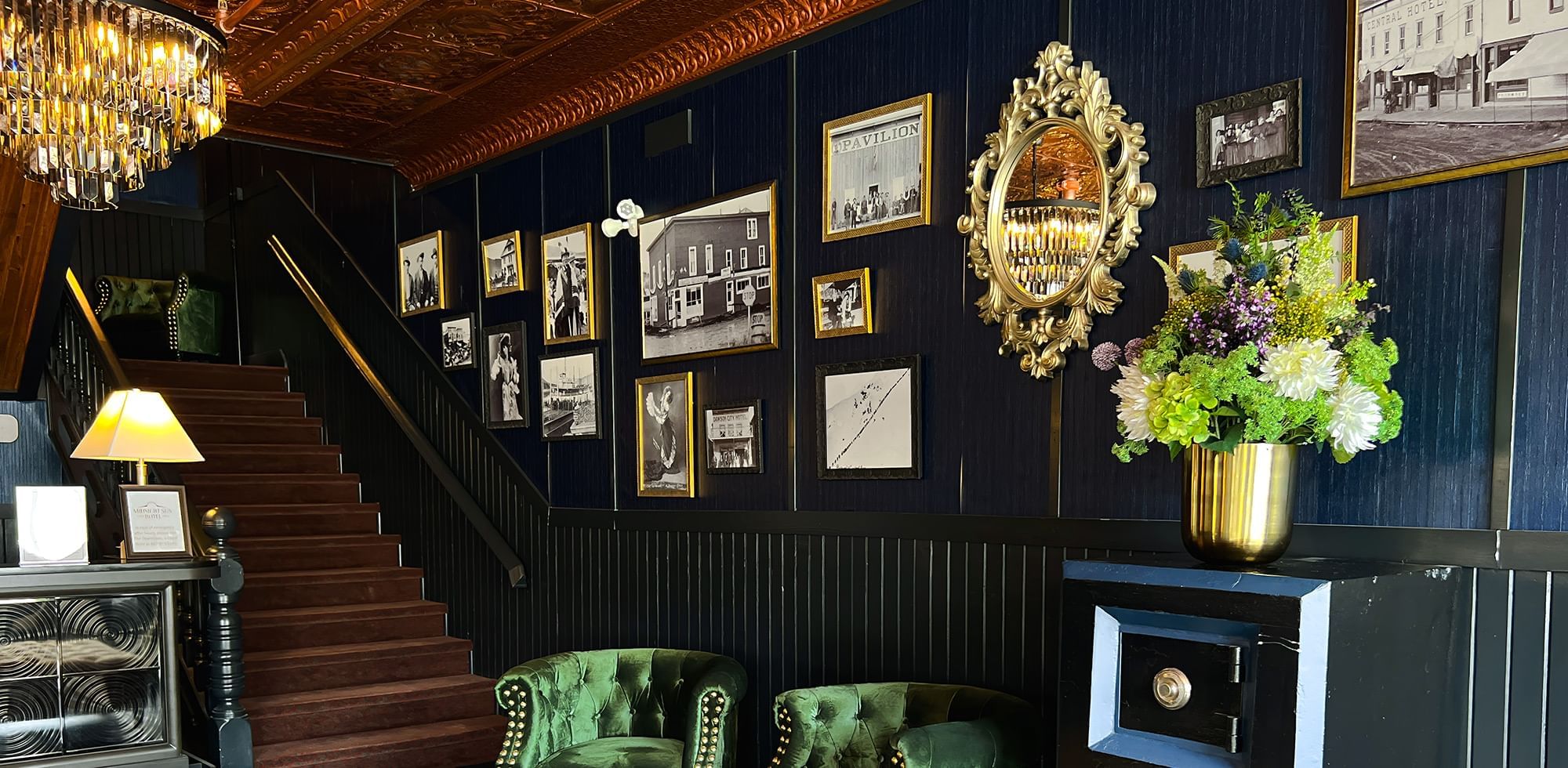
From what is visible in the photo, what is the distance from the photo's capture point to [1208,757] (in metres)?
2.32

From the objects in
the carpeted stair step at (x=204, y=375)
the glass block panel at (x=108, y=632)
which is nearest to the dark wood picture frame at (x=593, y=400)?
the glass block panel at (x=108, y=632)

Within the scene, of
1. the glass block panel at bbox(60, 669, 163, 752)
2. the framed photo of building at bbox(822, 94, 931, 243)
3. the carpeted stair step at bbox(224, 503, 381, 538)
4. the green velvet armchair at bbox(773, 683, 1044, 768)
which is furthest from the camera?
the carpeted stair step at bbox(224, 503, 381, 538)

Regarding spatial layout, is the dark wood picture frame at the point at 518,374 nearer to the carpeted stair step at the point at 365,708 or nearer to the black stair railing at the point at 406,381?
the black stair railing at the point at 406,381

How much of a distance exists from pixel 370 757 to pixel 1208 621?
4180 mm

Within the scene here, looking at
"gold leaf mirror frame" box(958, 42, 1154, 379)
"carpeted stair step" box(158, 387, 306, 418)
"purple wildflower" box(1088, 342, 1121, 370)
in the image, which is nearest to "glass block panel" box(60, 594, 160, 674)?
"carpeted stair step" box(158, 387, 306, 418)

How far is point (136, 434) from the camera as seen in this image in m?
5.04

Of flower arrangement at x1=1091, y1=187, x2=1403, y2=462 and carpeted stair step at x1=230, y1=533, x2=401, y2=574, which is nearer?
flower arrangement at x1=1091, y1=187, x2=1403, y2=462

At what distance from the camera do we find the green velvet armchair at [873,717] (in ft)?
10.9

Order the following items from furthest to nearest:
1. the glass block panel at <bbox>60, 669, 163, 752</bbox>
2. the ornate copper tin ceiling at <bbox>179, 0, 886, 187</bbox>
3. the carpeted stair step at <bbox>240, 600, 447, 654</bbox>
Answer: the carpeted stair step at <bbox>240, 600, 447, 654</bbox>, the glass block panel at <bbox>60, 669, 163, 752</bbox>, the ornate copper tin ceiling at <bbox>179, 0, 886, 187</bbox>

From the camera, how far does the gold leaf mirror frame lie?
332 centimetres

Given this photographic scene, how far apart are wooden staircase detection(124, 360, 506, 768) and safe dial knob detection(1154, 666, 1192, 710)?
A: 3.95m

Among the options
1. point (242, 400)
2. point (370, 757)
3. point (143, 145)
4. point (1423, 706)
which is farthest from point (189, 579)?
point (1423, 706)

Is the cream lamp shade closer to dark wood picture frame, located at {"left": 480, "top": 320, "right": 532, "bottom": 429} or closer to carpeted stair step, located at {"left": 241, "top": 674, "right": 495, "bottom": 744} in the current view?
carpeted stair step, located at {"left": 241, "top": 674, "right": 495, "bottom": 744}

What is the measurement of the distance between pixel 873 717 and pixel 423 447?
12.1 feet
